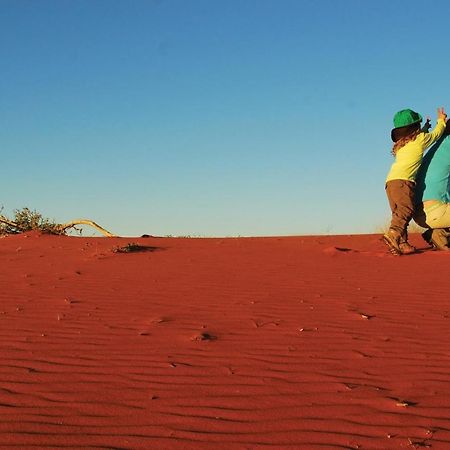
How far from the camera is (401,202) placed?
30.7 ft

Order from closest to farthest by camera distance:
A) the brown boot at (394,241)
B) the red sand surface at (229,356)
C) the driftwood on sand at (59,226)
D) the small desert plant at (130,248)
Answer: the red sand surface at (229,356) → the brown boot at (394,241) → the small desert plant at (130,248) → the driftwood on sand at (59,226)

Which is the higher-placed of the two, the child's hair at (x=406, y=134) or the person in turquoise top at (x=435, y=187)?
the child's hair at (x=406, y=134)

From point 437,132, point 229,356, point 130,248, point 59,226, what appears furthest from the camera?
point 59,226

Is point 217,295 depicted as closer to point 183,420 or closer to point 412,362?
point 412,362

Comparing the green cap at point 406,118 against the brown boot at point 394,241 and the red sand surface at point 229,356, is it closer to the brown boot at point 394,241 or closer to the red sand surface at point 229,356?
the brown boot at point 394,241

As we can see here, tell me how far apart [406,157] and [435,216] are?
0.91 metres

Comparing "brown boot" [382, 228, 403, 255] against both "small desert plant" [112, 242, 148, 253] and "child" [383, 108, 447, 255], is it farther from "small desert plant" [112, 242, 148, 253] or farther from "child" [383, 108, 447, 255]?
"small desert plant" [112, 242, 148, 253]

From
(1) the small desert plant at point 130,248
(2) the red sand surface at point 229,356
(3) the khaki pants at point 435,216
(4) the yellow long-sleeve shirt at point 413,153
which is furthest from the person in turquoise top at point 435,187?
(1) the small desert plant at point 130,248

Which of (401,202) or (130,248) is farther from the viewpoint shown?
(130,248)

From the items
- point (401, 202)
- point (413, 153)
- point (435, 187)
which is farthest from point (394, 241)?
point (413, 153)

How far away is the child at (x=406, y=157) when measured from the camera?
930 cm

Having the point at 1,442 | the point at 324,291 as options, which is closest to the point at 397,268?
the point at 324,291

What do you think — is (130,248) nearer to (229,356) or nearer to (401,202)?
(401,202)

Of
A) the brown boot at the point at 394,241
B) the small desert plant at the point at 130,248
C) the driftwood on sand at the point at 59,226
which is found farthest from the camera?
the driftwood on sand at the point at 59,226
